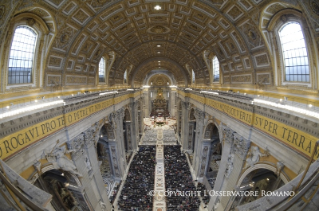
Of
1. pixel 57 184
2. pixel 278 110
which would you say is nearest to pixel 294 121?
pixel 278 110

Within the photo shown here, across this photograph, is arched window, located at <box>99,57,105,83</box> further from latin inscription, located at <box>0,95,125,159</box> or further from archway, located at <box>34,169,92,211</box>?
A: archway, located at <box>34,169,92,211</box>

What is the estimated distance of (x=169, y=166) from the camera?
75.2 feet

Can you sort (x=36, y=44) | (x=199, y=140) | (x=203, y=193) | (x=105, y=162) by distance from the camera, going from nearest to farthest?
(x=36, y=44) < (x=203, y=193) < (x=199, y=140) < (x=105, y=162)

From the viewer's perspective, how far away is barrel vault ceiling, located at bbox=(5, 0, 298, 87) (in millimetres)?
10250

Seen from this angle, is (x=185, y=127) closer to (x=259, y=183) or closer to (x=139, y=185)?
(x=139, y=185)

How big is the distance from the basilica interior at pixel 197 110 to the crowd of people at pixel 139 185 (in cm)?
14

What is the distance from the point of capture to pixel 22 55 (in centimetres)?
973

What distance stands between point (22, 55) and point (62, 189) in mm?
8937

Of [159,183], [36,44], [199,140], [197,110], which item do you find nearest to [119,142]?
[159,183]

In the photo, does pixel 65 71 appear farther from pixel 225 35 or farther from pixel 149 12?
pixel 225 35

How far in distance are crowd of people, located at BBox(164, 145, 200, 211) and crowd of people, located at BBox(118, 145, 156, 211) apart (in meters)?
1.80

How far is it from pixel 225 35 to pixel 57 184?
1603 cm

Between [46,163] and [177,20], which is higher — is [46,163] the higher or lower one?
the lower one

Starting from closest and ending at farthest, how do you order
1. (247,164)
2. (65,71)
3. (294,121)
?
(294,121)
(247,164)
(65,71)
